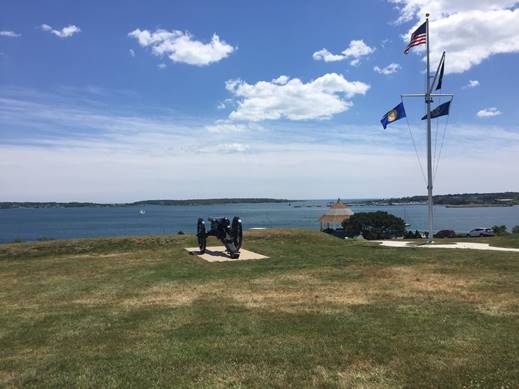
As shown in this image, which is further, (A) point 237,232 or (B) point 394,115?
(B) point 394,115

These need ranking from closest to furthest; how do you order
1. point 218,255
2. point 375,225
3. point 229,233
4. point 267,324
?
point 267,324
point 218,255
point 229,233
point 375,225

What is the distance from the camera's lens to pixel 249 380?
5391 mm

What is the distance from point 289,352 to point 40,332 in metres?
4.23

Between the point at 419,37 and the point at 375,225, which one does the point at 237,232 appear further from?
the point at 375,225

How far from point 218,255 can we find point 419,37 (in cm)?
1310

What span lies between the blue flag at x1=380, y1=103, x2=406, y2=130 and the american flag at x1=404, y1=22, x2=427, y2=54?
292 centimetres

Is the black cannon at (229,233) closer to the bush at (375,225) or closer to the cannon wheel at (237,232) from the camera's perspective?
the cannon wheel at (237,232)

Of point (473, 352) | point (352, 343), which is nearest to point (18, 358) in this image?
point (352, 343)

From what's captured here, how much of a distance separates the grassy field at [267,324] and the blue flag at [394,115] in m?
7.75

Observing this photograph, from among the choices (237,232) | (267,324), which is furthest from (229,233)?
(267,324)

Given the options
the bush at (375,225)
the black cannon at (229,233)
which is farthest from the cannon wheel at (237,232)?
the bush at (375,225)

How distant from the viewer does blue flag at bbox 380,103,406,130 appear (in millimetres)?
21655

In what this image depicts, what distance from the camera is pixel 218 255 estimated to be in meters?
19.1

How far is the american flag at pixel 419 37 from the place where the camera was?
71.6 ft
